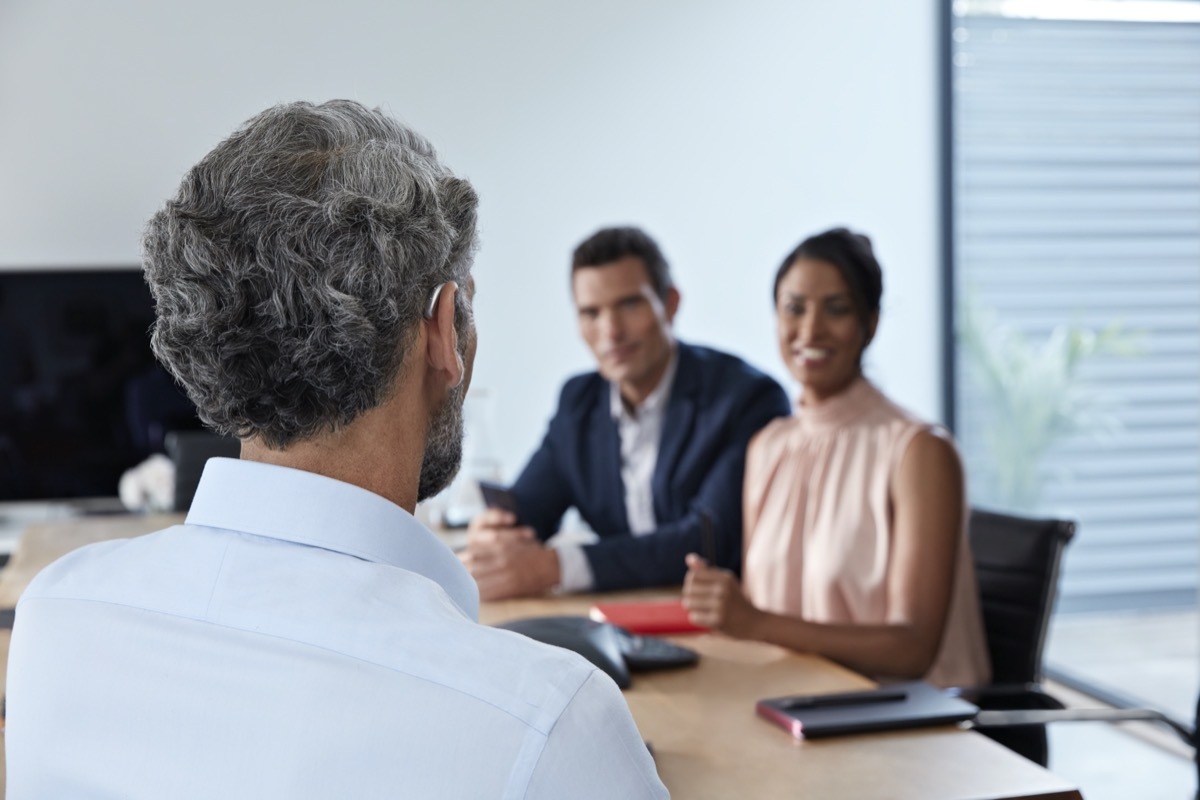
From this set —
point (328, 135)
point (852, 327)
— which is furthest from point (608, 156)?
point (328, 135)

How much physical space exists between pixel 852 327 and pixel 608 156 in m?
2.56

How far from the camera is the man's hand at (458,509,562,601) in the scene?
7.34ft

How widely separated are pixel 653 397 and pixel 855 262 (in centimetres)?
70

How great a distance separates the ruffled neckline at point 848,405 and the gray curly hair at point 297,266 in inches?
58.9

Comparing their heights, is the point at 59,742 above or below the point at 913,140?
below

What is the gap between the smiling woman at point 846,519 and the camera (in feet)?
6.18

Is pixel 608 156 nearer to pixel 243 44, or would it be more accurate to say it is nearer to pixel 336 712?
pixel 243 44

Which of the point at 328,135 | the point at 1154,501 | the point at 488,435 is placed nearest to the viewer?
the point at 328,135

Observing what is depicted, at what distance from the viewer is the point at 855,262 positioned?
7.54ft

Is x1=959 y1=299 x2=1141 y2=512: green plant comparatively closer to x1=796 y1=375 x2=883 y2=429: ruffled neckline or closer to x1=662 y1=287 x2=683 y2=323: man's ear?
x1=662 y1=287 x2=683 y2=323: man's ear

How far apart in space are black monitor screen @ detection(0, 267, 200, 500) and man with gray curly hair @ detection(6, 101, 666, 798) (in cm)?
361

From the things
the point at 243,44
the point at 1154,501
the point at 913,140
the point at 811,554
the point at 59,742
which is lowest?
the point at 1154,501

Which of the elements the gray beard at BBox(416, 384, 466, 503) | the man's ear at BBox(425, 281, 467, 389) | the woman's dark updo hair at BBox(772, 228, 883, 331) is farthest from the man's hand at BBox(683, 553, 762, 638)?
the man's ear at BBox(425, 281, 467, 389)

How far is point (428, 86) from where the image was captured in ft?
15.0
